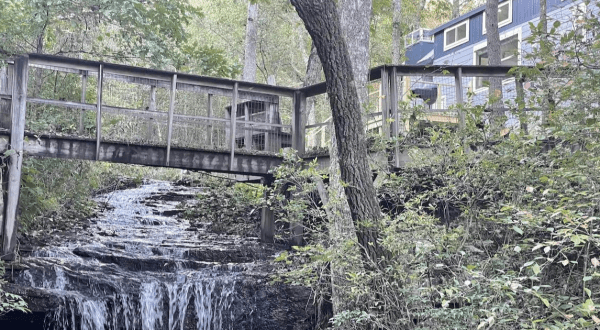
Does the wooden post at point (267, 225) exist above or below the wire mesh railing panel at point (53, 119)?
below

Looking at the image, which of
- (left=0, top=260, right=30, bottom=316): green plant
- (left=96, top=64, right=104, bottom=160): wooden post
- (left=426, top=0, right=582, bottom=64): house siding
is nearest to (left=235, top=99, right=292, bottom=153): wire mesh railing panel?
(left=96, top=64, right=104, bottom=160): wooden post

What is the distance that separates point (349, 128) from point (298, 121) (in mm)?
7499

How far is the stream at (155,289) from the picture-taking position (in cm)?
1150

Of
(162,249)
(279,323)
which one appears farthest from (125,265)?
(279,323)

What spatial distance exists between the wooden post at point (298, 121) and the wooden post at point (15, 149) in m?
5.67

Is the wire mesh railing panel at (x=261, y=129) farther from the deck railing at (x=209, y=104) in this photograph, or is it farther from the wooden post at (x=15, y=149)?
the wooden post at (x=15, y=149)

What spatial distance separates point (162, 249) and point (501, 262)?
859 centimetres

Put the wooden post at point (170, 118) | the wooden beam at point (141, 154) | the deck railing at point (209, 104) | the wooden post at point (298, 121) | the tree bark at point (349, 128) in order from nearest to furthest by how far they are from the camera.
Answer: the tree bark at point (349, 128)
the deck railing at point (209, 104)
the wooden beam at point (141, 154)
the wooden post at point (170, 118)
the wooden post at point (298, 121)

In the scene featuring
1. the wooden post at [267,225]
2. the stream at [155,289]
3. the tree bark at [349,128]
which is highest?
the tree bark at [349,128]

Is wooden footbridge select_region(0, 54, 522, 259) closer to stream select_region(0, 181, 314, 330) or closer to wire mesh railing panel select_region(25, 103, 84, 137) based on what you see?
wire mesh railing panel select_region(25, 103, 84, 137)

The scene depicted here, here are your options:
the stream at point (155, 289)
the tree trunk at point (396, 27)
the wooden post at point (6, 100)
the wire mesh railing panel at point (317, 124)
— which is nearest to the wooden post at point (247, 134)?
the wire mesh railing panel at point (317, 124)

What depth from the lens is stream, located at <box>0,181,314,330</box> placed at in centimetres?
1150

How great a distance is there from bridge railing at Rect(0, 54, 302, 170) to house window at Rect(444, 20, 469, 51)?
438 inches

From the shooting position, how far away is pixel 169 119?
14.4m
